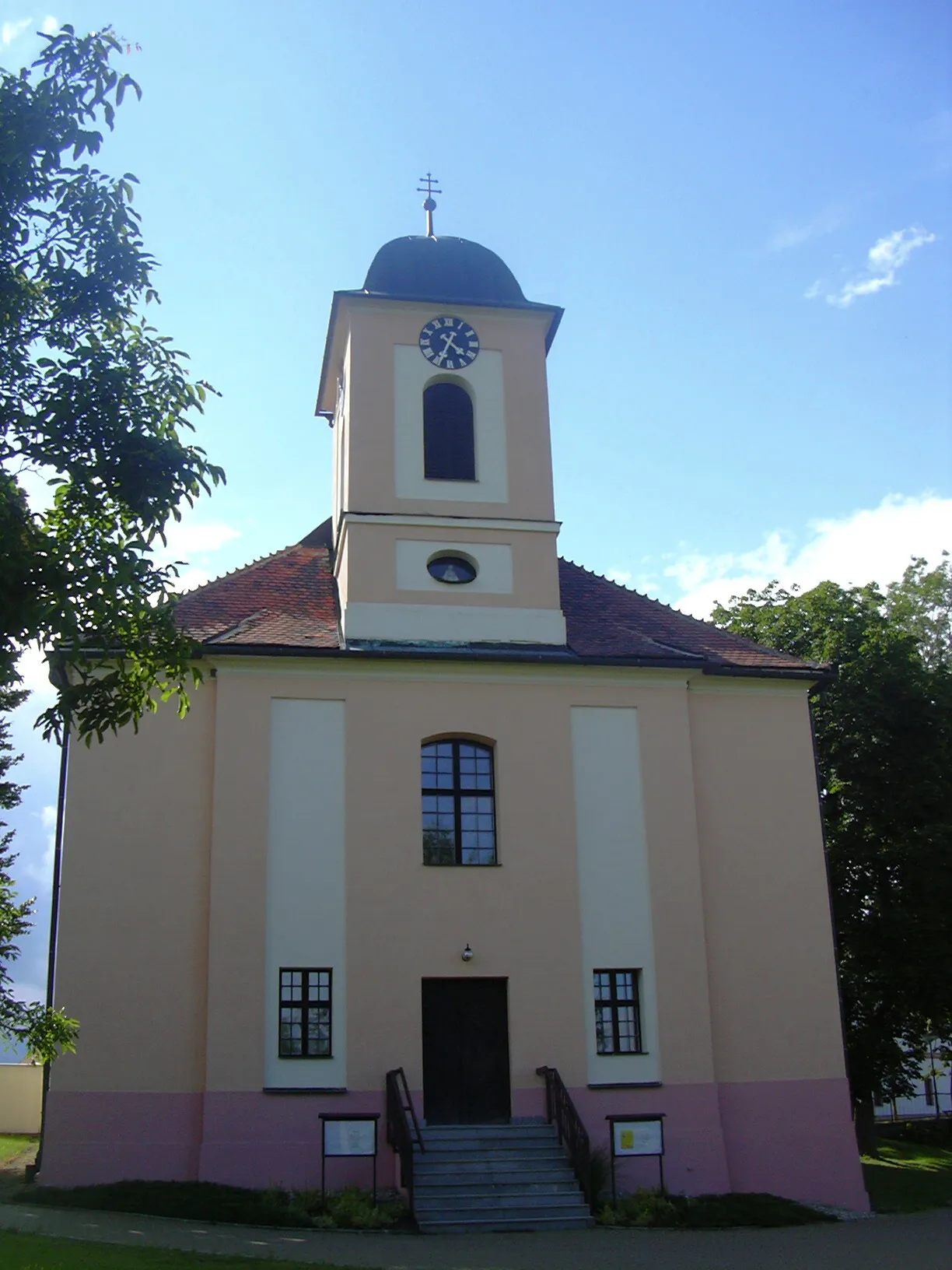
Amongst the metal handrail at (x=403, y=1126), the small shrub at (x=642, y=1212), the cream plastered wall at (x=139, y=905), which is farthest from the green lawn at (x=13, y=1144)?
the small shrub at (x=642, y=1212)

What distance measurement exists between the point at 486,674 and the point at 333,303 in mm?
7948

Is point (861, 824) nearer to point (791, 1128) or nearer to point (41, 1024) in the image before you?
point (791, 1128)

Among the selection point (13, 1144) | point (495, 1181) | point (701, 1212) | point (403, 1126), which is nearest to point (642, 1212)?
point (701, 1212)

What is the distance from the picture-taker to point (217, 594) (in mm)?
22812

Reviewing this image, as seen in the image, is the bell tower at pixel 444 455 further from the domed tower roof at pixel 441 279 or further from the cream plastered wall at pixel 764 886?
the cream plastered wall at pixel 764 886

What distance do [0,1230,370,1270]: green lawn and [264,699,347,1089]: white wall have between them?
568 cm

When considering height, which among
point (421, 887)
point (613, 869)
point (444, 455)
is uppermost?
point (444, 455)

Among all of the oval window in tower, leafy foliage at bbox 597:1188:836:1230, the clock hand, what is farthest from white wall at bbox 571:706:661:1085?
the clock hand

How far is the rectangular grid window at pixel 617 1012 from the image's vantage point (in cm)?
1962

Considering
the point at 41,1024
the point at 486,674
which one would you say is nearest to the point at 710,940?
the point at 486,674

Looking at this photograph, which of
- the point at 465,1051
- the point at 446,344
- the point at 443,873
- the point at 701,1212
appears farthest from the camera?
the point at 446,344

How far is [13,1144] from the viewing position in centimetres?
2497

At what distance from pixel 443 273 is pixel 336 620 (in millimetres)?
7078

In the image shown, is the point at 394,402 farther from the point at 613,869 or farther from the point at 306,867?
the point at 613,869
